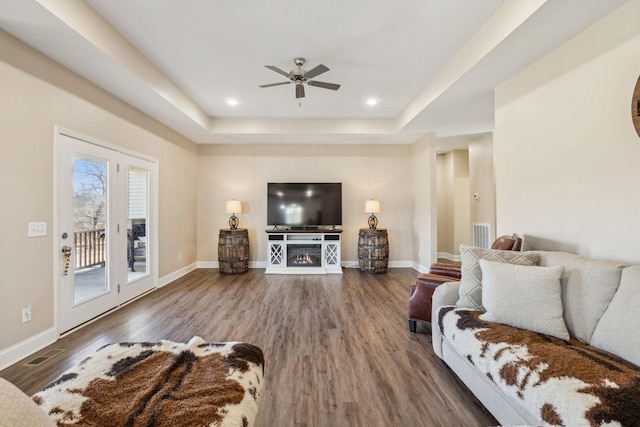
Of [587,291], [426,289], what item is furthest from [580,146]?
[426,289]

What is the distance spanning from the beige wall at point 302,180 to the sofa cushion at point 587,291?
4.07 m

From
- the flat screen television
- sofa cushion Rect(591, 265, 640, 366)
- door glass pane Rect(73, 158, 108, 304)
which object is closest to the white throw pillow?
sofa cushion Rect(591, 265, 640, 366)

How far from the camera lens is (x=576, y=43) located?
2.23 meters

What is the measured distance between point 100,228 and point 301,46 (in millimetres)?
3075

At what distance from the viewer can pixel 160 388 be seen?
3.78 feet

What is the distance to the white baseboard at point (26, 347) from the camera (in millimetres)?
2170

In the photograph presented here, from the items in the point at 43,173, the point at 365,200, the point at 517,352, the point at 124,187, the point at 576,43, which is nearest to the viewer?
the point at 517,352

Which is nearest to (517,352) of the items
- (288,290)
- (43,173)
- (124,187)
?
(288,290)

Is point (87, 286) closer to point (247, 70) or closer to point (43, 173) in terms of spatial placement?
point (43, 173)

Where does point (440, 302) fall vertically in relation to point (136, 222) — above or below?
below

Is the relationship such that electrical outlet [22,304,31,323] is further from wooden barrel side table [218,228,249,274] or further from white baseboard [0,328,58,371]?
wooden barrel side table [218,228,249,274]

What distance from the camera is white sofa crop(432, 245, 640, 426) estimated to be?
1164 millimetres

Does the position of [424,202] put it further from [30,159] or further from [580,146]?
[30,159]

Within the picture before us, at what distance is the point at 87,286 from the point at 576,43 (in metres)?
5.19
